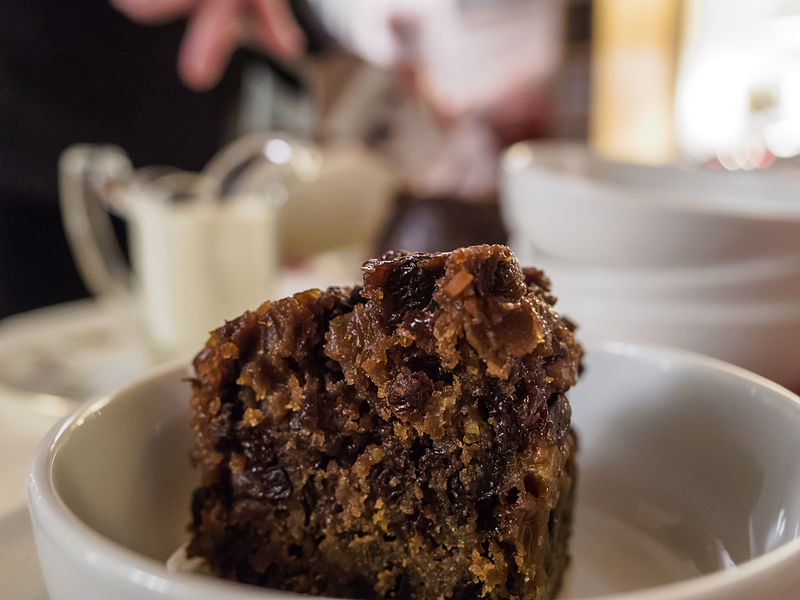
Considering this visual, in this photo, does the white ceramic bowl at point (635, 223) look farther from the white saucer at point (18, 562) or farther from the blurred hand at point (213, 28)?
the blurred hand at point (213, 28)

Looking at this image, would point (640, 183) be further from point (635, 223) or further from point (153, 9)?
point (153, 9)

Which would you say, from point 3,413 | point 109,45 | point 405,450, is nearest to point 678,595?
point 405,450

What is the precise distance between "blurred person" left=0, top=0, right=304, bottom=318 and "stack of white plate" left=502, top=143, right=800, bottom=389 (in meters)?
1.53

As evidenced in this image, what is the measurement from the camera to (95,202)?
1.72 metres

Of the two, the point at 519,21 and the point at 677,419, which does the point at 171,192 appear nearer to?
the point at 677,419

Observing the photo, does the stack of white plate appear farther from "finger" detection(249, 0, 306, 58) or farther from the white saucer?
"finger" detection(249, 0, 306, 58)

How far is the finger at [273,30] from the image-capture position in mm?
2318

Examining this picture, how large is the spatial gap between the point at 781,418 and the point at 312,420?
1.18 ft

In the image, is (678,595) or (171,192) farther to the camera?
(171,192)

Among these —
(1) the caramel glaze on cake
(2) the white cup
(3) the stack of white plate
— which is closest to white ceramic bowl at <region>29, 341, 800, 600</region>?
(1) the caramel glaze on cake

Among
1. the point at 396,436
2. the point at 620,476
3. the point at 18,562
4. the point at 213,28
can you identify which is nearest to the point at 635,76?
the point at 213,28

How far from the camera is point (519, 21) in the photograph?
5156 mm

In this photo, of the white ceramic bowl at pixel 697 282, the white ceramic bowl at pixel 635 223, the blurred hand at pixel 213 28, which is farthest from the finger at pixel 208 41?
the white ceramic bowl at pixel 697 282

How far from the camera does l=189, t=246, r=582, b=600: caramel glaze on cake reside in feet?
1.65
